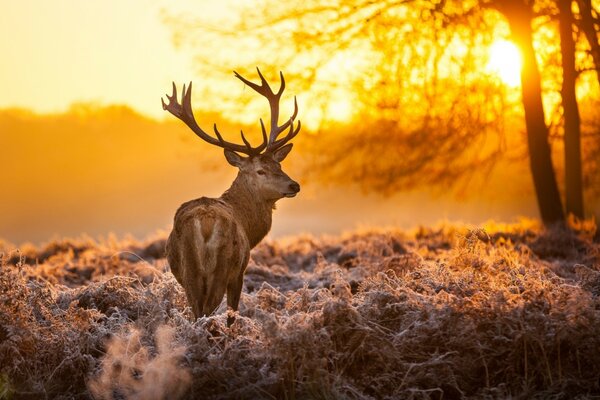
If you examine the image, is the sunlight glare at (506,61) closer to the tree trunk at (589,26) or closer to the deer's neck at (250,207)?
the tree trunk at (589,26)

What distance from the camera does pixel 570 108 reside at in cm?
1798

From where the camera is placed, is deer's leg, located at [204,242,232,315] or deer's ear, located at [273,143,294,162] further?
deer's ear, located at [273,143,294,162]

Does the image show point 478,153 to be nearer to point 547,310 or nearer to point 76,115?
point 547,310

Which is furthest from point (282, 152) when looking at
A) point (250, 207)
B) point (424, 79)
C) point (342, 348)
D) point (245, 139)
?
point (424, 79)

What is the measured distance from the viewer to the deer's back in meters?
8.10

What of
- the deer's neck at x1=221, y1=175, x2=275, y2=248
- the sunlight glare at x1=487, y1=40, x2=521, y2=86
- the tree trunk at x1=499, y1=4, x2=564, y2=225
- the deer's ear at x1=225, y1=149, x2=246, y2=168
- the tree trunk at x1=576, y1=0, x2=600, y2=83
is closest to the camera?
the deer's neck at x1=221, y1=175, x2=275, y2=248

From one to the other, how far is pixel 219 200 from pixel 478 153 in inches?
450

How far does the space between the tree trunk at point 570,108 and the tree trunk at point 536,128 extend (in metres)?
0.37

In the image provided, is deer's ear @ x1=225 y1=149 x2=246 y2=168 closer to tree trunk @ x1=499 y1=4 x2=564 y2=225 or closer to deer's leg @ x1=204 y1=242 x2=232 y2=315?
deer's leg @ x1=204 y1=242 x2=232 y2=315

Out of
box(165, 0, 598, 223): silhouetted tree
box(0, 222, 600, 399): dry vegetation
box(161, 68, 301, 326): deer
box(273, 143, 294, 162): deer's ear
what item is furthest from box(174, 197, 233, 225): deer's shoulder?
box(165, 0, 598, 223): silhouetted tree

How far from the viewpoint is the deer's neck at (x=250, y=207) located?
31.5 ft

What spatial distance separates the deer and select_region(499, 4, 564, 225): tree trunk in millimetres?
9565

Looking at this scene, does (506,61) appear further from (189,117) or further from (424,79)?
(189,117)

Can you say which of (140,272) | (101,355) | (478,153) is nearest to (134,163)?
(478,153)
